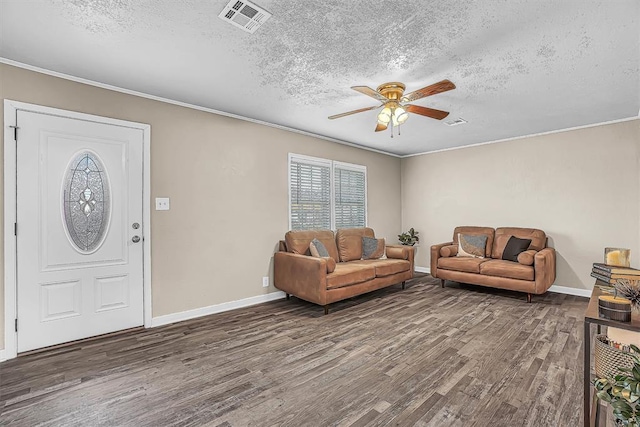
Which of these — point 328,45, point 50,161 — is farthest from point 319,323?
point 50,161

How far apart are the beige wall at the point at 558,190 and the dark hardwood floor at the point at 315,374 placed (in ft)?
5.11

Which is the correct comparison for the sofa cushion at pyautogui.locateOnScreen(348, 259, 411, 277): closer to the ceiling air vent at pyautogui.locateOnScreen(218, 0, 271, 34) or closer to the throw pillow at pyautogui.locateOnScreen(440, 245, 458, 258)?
the throw pillow at pyautogui.locateOnScreen(440, 245, 458, 258)

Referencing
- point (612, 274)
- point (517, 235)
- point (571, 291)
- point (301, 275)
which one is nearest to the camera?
point (612, 274)

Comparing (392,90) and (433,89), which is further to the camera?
(392,90)

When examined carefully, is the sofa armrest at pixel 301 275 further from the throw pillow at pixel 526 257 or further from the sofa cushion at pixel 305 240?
the throw pillow at pixel 526 257

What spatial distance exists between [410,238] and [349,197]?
1673 millimetres

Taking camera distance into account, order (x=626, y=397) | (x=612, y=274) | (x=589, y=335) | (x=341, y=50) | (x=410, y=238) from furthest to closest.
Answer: (x=410, y=238) < (x=341, y=50) < (x=612, y=274) < (x=589, y=335) < (x=626, y=397)

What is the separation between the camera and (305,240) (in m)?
4.45

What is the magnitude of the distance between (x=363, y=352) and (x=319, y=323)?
0.84 meters

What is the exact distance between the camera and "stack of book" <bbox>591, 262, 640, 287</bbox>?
217cm

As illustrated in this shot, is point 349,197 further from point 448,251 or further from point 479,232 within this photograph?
point 479,232

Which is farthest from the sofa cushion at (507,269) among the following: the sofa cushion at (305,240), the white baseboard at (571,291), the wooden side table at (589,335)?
the wooden side table at (589,335)

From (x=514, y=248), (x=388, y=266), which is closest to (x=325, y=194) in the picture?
(x=388, y=266)

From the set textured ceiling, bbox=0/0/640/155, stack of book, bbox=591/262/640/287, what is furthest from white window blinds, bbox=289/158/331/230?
stack of book, bbox=591/262/640/287
